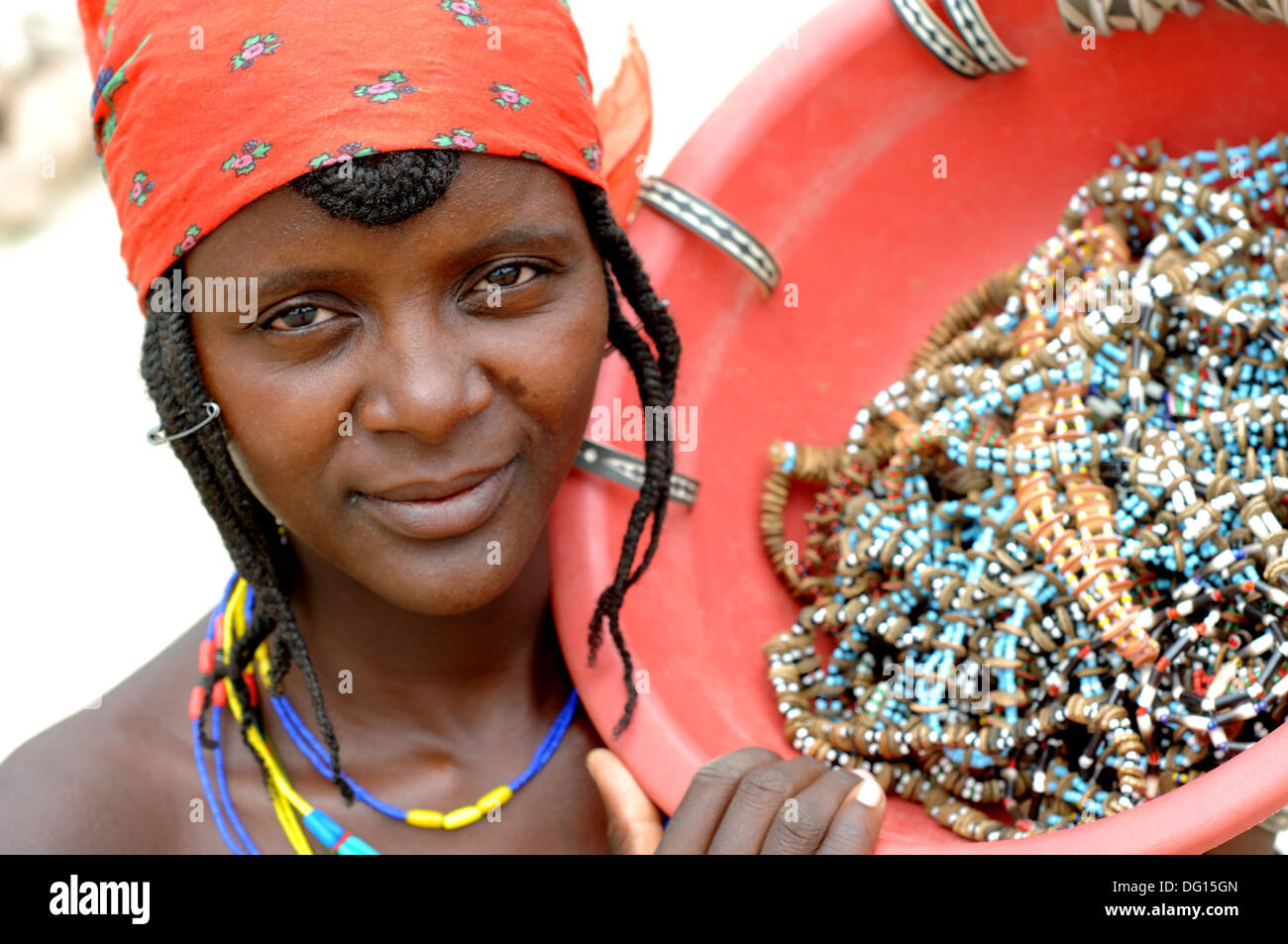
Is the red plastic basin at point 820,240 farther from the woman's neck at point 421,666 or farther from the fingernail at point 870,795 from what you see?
the fingernail at point 870,795

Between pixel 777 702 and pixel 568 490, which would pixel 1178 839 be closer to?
pixel 777 702

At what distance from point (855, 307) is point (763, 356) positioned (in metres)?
0.16

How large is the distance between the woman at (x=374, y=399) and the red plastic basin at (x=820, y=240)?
→ 0.10 meters

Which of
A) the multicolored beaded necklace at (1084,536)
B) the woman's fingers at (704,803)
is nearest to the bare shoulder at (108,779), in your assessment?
the woman's fingers at (704,803)

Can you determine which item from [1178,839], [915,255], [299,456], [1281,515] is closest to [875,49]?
[915,255]

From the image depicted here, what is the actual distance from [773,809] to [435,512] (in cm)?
43

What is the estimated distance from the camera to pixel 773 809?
1319 mm

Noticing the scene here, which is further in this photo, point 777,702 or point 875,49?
point 875,49

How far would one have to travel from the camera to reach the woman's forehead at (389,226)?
123 cm

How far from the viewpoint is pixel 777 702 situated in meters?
1.69

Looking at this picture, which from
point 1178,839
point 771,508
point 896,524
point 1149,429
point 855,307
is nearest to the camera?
point 1178,839

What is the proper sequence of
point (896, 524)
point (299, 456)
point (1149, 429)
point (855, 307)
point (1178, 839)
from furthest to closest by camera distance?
point (855, 307) → point (896, 524) → point (1149, 429) → point (299, 456) → point (1178, 839)
